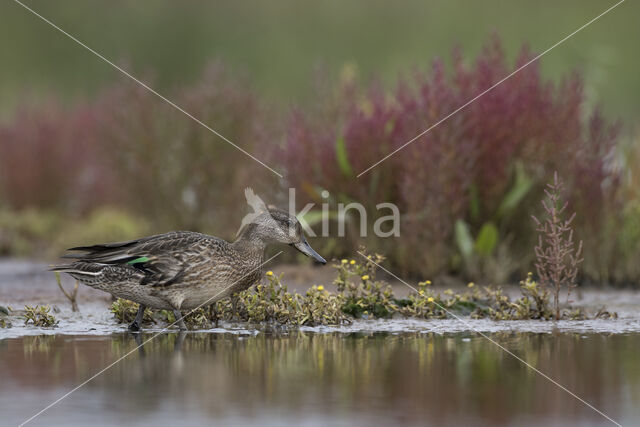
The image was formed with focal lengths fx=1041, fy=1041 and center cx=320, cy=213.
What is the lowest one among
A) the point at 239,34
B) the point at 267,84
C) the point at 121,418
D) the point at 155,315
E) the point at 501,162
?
the point at 121,418

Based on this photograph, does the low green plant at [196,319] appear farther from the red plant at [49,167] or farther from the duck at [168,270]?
the red plant at [49,167]

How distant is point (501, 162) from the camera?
10.8 metres

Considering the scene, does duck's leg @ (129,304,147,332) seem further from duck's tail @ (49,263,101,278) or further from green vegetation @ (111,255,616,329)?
duck's tail @ (49,263,101,278)

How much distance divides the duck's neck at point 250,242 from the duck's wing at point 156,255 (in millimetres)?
321

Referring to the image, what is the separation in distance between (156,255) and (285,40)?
1878 centimetres

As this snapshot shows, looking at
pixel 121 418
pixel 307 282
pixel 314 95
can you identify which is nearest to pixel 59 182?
pixel 314 95

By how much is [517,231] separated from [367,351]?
4315mm

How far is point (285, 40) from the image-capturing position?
85.8 feet

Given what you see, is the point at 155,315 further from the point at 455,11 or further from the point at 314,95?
the point at 455,11

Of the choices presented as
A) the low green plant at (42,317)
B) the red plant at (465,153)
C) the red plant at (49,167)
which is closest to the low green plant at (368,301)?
the red plant at (465,153)

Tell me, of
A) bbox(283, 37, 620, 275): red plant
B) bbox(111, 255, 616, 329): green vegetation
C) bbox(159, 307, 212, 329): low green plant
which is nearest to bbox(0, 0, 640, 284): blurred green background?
bbox(283, 37, 620, 275): red plant

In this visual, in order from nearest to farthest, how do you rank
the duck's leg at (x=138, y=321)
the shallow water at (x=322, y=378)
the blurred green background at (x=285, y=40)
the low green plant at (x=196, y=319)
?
the shallow water at (x=322, y=378), the duck's leg at (x=138, y=321), the low green plant at (x=196, y=319), the blurred green background at (x=285, y=40)

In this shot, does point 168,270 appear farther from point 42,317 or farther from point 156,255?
point 42,317

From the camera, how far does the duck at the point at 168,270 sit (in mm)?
7852
